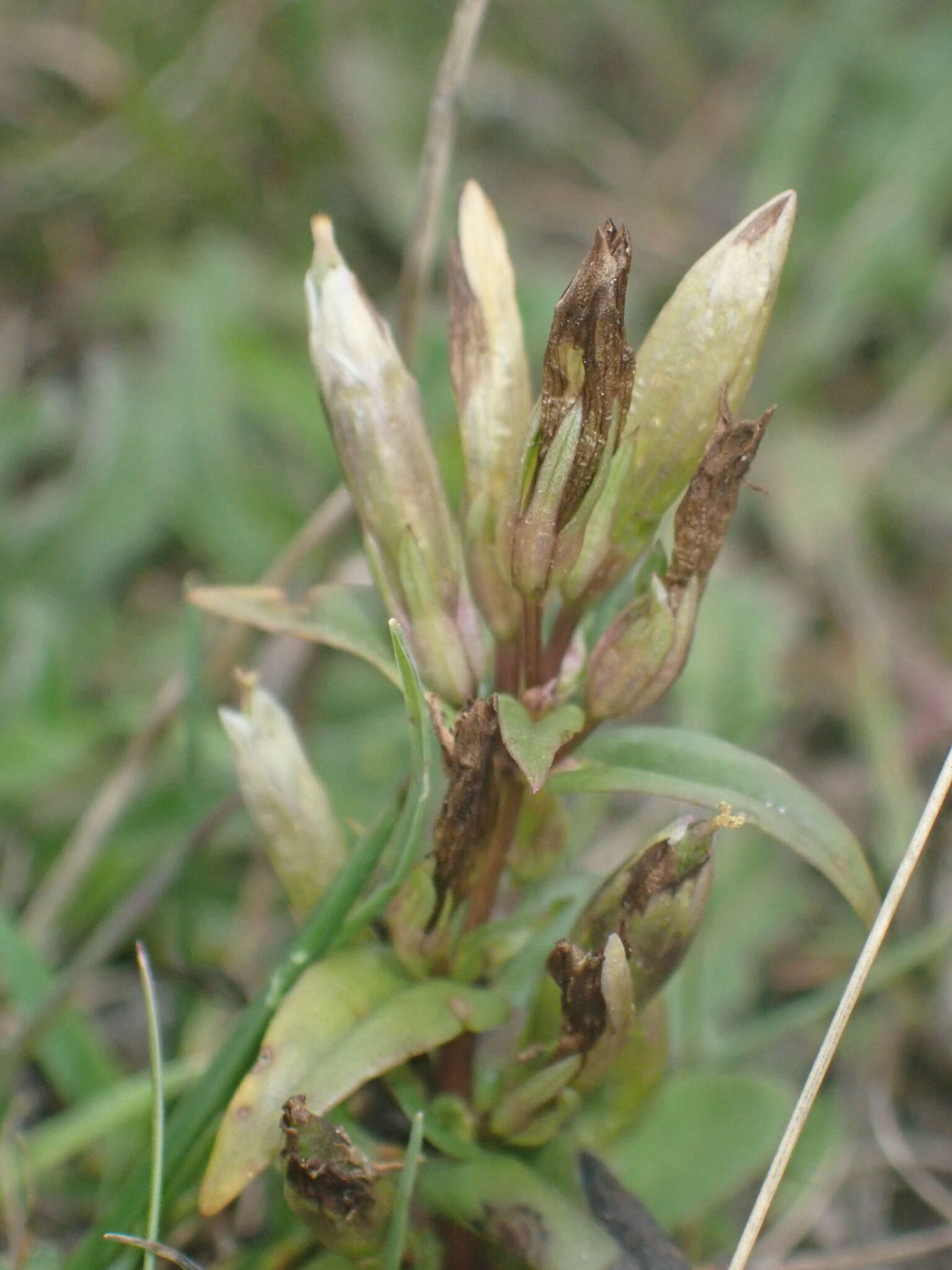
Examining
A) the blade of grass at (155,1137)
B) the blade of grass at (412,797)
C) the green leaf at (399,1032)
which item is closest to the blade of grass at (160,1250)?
the blade of grass at (155,1137)

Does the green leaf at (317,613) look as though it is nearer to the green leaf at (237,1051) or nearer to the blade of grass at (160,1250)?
the green leaf at (237,1051)

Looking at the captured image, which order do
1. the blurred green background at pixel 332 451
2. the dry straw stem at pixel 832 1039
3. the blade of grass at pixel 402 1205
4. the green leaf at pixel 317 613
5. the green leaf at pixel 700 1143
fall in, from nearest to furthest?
the blade of grass at pixel 402 1205
the dry straw stem at pixel 832 1039
the green leaf at pixel 317 613
the green leaf at pixel 700 1143
the blurred green background at pixel 332 451

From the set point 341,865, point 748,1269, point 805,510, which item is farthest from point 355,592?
point 805,510

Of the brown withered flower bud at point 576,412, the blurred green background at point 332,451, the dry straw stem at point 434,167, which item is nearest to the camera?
the brown withered flower bud at point 576,412

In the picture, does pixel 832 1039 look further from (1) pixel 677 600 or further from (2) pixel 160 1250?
(2) pixel 160 1250

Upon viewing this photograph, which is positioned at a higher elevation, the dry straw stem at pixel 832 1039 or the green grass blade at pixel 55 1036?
the dry straw stem at pixel 832 1039

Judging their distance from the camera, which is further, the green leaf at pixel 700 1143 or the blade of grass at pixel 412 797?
the green leaf at pixel 700 1143

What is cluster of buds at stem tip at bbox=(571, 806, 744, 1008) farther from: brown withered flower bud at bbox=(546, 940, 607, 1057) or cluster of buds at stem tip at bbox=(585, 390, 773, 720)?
cluster of buds at stem tip at bbox=(585, 390, 773, 720)
